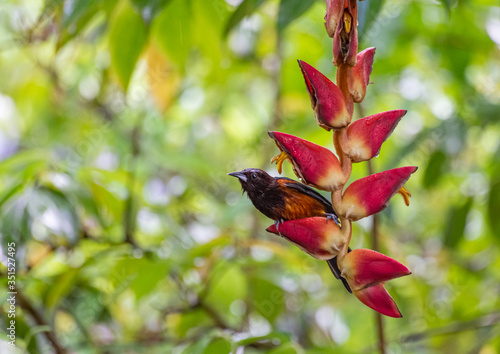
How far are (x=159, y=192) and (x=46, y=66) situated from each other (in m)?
0.46


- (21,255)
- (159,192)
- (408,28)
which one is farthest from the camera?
(159,192)

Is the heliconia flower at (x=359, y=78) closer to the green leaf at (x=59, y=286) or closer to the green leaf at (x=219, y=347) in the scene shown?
the green leaf at (x=219, y=347)

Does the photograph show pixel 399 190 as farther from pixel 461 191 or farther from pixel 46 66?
pixel 46 66

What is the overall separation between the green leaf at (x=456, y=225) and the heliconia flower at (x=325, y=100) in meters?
0.75

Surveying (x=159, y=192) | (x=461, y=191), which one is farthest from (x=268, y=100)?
(x=461, y=191)

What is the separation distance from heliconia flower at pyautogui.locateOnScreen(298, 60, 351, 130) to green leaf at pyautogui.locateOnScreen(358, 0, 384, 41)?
11cm

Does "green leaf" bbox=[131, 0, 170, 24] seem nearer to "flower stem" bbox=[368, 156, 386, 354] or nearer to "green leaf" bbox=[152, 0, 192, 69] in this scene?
"green leaf" bbox=[152, 0, 192, 69]

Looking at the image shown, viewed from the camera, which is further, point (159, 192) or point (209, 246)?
point (159, 192)

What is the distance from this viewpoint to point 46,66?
4.47ft

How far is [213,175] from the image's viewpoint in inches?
45.3

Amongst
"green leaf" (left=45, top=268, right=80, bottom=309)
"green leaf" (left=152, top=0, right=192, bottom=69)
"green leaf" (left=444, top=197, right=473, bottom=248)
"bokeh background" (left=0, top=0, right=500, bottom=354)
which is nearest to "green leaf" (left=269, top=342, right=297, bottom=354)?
"bokeh background" (left=0, top=0, right=500, bottom=354)

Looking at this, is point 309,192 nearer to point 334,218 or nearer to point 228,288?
point 334,218

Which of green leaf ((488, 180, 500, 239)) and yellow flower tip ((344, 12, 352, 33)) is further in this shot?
green leaf ((488, 180, 500, 239))

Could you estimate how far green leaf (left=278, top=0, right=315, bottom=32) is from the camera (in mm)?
443
